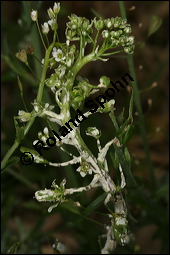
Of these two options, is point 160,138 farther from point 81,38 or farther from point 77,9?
point 81,38

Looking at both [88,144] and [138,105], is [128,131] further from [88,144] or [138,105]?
[88,144]

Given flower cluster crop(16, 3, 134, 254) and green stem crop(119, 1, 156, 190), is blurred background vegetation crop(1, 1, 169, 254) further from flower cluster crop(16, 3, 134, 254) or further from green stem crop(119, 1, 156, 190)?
flower cluster crop(16, 3, 134, 254)

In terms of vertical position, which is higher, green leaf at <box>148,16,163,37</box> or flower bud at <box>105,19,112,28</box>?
green leaf at <box>148,16,163,37</box>

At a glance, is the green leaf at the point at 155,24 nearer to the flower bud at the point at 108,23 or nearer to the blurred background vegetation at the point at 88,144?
the blurred background vegetation at the point at 88,144

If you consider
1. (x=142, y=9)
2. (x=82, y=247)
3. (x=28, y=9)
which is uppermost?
(x=142, y=9)

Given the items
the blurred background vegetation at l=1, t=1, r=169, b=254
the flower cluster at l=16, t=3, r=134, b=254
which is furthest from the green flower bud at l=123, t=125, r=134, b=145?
the blurred background vegetation at l=1, t=1, r=169, b=254

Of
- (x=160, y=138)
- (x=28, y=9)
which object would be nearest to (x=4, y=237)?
(x=28, y=9)

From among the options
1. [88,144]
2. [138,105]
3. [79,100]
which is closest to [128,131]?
[79,100]

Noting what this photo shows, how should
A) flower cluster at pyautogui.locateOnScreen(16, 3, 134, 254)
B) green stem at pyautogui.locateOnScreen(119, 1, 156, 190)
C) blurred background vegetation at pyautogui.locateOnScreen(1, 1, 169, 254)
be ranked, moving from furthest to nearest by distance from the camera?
blurred background vegetation at pyautogui.locateOnScreen(1, 1, 169, 254) → green stem at pyautogui.locateOnScreen(119, 1, 156, 190) → flower cluster at pyautogui.locateOnScreen(16, 3, 134, 254)
